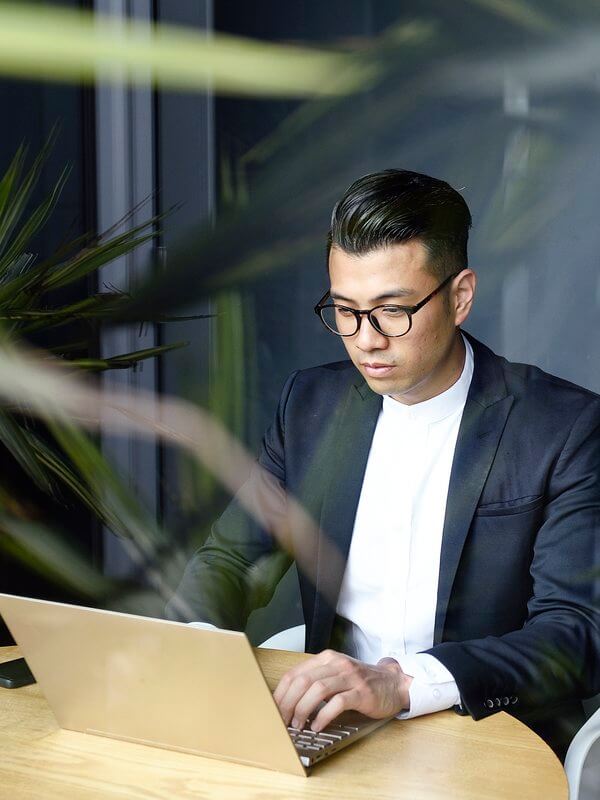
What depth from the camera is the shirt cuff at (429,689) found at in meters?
1.26

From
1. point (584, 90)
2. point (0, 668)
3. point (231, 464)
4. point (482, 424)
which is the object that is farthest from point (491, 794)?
point (231, 464)

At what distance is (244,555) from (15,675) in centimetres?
58

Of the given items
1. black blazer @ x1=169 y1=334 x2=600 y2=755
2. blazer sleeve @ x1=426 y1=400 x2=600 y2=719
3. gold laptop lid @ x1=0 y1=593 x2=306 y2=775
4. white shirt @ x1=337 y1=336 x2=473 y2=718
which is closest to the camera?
gold laptop lid @ x1=0 y1=593 x2=306 y2=775

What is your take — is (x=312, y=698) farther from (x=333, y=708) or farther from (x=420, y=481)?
(x=420, y=481)

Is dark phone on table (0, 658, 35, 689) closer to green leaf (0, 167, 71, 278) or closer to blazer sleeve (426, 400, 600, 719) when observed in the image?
blazer sleeve (426, 400, 600, 719)

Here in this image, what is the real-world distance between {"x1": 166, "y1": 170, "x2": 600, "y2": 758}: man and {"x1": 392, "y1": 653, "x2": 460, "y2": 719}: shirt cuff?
28cm

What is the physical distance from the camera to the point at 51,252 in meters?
2.47

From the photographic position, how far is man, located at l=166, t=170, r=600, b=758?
1.69 m

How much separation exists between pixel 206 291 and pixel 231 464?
0.45 m

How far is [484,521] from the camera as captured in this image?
5.79 ft

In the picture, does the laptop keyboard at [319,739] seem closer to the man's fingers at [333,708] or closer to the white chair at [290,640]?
the man's fingers at [333,708]

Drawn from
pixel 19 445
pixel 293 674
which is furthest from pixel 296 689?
pixel 19 445

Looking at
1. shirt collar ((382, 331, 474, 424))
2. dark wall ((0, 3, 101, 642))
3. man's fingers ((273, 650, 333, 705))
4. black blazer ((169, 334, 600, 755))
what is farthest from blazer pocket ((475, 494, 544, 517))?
dark wall ((0, 3, 101, 642))

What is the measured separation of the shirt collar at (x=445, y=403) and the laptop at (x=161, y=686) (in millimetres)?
751
